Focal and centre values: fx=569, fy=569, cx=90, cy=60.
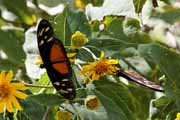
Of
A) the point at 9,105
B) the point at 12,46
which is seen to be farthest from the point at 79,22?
the point at 12,46

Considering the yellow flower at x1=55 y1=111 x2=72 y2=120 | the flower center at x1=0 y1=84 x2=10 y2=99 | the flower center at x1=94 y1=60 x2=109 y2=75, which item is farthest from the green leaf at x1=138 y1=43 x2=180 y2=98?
the flower center at x1=0 y1=84 x2=10 y2=99

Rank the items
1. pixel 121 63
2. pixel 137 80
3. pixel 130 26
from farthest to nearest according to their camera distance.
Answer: pixel 121 63 < pixel 130 26 < pixel 137 80

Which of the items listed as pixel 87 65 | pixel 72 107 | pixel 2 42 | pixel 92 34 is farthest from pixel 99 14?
pixel 2 42

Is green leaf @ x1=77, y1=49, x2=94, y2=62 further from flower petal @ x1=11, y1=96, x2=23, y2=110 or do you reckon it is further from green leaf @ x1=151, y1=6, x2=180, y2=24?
green leaf @ x1=151, y1=6, x2=180, y2=24

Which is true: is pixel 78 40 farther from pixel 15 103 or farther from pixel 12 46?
pixel 12 46

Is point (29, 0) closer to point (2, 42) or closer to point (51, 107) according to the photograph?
point (2, 42)

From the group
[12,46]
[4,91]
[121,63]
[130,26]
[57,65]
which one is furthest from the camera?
[12,46]
